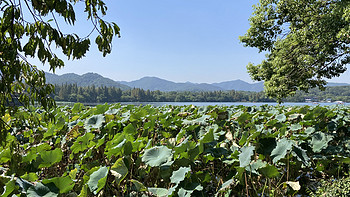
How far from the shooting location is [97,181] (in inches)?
54.0

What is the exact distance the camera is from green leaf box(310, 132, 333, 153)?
90.9 inches

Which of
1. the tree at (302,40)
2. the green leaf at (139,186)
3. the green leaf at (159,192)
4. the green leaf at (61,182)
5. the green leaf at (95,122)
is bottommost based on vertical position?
the green leaf at (159,192)

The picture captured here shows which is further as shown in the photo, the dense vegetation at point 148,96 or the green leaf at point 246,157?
the dense vegetation at point 148,96

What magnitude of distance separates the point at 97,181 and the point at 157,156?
0.49 m

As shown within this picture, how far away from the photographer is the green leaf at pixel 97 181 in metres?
1.29

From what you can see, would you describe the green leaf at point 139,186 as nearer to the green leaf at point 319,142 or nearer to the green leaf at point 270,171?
the green leaf at point 270,171

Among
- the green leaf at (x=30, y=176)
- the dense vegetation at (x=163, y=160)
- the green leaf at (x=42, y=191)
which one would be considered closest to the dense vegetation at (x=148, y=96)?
the dense vegetation at (x=163, y=160)

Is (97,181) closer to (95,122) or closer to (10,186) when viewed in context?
Answer: (10,186)

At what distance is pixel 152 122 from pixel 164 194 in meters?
1.43

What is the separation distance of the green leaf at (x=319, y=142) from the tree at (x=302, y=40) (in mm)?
7618

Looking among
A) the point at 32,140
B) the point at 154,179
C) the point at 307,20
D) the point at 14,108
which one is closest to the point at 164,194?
the point at 154,179

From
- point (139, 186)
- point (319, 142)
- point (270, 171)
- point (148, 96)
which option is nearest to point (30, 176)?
point (139, 186)

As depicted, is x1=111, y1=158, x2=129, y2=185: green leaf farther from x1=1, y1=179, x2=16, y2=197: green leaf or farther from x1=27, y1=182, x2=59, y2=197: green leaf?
x1=1, y1=179, x2=16, y2=197: green leaf

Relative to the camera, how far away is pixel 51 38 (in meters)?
1.77
